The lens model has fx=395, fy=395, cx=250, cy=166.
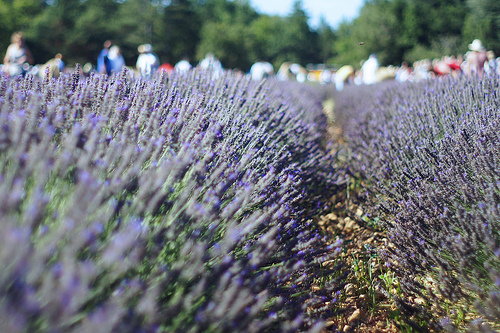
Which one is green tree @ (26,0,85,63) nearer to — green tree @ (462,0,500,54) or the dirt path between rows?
green tree @ (462,0,500,54)

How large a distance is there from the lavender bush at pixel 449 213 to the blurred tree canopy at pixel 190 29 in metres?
27.9

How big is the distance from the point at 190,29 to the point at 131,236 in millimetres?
51919

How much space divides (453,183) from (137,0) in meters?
52.2

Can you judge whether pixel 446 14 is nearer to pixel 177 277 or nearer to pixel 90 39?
pixel 90 39

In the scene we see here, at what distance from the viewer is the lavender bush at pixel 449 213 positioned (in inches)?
65.2

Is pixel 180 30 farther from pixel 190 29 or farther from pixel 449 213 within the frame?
pixel 449 213

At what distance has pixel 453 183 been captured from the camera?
205cm

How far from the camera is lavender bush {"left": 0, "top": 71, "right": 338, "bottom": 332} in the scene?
892mm

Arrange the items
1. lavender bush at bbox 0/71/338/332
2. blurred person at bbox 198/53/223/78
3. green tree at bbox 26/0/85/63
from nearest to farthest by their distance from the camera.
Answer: lavender bush at bbox 0/71/338/332
blurred person at bbox 198/53/223/78
green tree at bbox 26/0/85/63

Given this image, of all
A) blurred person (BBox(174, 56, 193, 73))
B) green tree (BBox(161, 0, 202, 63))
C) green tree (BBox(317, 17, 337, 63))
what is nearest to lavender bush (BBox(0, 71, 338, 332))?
blurred person (BBox(174, 56, 193, 73))

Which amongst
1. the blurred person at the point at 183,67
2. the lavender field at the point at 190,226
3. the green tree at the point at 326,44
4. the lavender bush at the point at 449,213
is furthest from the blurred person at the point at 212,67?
the green tree at the point at 326,44

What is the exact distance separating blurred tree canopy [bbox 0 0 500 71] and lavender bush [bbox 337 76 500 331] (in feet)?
91.6

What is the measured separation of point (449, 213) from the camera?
193 centimetres

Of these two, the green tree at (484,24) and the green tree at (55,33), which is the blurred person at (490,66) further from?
the green tree at (55,33)
